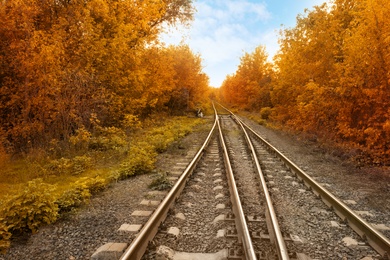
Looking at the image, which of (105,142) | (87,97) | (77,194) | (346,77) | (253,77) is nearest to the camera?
(77,194)

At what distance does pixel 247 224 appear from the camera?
434 cm

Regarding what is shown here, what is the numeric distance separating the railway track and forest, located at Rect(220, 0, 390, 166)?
3.85 metres

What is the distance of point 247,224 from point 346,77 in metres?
7.76

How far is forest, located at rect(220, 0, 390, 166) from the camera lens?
835cm

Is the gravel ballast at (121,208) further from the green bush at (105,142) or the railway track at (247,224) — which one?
the green bush at (105,142)

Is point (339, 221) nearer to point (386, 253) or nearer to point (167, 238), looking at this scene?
point (386, 253)

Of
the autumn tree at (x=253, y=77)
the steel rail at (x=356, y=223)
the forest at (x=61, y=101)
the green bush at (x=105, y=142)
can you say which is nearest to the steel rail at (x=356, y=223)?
the steel rail at (x=356, y=223)

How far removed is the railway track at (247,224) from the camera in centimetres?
361

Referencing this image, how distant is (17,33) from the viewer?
849 centimetres

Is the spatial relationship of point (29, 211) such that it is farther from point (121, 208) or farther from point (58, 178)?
point (58, 178)

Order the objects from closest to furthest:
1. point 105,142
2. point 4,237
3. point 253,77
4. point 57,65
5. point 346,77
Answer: point 4,237 → point 57,65 → point 346,77 → point 105,142 → point 253,77

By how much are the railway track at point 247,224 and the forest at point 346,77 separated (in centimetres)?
385

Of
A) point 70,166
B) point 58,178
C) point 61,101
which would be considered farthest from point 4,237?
point 61,101

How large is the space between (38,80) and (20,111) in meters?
1.46
